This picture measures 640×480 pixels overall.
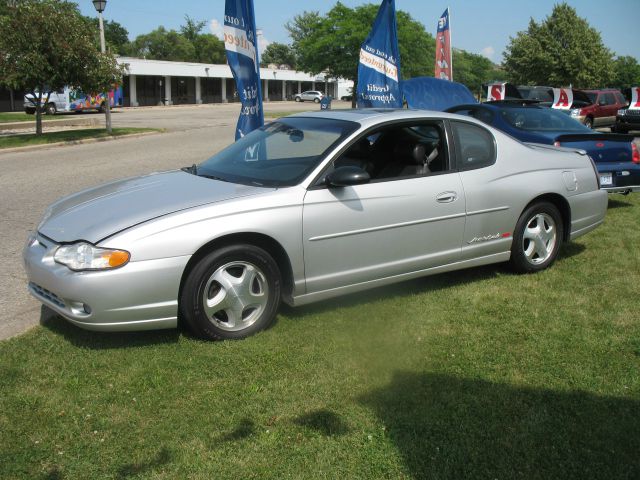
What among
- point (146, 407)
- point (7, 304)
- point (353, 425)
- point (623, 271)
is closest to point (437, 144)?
point (623, 271)

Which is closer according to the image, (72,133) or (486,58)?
(72,133)

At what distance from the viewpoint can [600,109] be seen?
2308 cm

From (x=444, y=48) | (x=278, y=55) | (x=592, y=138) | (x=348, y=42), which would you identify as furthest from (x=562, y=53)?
(x=278, y=55)

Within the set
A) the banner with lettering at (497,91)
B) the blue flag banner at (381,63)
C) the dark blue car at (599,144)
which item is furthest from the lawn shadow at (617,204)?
the banner with lettering at (497,91)

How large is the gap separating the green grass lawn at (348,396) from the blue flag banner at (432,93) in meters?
8.94

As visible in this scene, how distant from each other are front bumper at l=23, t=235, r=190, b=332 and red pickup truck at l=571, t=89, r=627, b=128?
2117cm

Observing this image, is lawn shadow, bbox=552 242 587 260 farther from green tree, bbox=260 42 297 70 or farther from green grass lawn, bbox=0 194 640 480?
green tree, bbox=260 42 297 70

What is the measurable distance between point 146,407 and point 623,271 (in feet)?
15.1

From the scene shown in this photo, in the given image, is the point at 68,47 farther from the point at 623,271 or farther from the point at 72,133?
the point at 623,271

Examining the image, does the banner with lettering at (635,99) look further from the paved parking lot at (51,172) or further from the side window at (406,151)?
the side window at (406,151)

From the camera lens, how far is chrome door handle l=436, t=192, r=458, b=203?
492 centimetres

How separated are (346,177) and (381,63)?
745 centimetres

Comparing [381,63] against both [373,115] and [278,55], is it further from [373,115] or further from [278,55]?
[278,55]

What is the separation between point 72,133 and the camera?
22000mm
